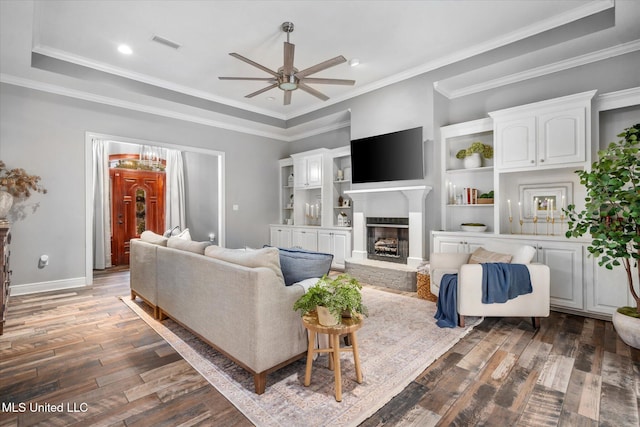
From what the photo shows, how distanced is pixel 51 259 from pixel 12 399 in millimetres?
3084

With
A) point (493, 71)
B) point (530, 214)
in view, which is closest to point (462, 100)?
point (493, 71)

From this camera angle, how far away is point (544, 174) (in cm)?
379

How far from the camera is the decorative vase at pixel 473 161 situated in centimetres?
415

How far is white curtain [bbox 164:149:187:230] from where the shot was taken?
23.0ft

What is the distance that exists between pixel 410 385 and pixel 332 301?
2.60 ft

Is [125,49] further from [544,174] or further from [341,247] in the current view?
[544,174]

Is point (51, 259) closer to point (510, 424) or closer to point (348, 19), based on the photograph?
point (348, 19)

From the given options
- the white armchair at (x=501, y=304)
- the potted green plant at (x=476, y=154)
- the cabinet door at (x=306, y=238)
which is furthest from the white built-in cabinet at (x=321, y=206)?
the white armchair at (x=501, y=304)

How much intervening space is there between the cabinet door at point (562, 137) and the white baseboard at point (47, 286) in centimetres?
623

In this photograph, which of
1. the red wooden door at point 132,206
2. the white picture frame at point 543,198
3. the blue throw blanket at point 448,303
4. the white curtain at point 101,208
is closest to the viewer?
the blue throw blanket at point 448,303

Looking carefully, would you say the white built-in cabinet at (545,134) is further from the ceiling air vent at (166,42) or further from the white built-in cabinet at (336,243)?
the ceiling air vent at (166,42)

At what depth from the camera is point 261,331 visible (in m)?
1.86

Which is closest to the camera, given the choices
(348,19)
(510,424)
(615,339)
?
(510,424)

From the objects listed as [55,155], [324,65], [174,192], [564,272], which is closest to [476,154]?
[564,272]
